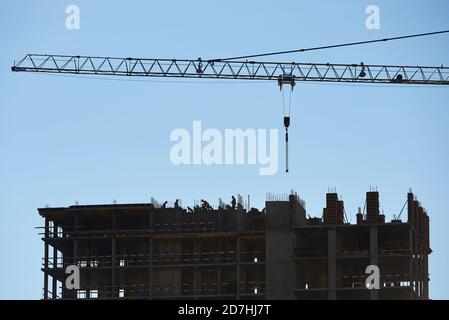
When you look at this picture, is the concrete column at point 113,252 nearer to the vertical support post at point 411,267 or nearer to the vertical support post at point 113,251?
the vertical support post at point 113,251

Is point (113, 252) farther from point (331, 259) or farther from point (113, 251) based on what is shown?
point (331, 259)

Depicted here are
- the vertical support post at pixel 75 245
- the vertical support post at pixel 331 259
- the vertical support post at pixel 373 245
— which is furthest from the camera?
the vertical support post at pixel 75 245

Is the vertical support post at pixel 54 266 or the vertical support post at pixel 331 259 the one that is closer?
the vertical support post at pixel 331 259

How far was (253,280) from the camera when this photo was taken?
Answer: 195000 mm

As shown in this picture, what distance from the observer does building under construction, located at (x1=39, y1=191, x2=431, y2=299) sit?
190750 mm

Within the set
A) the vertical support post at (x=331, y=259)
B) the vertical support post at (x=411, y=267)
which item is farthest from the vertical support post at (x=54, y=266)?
the vertical support post at (x=411, y=267)

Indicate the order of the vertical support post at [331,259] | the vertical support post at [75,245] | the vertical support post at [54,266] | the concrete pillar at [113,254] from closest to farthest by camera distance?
the vertical support post at [331,259]
the concrete pillar at [113,254]
the vertical support post at [75,245]
the vertical support post at [54,266]

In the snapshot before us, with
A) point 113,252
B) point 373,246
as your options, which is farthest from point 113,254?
point 373,246

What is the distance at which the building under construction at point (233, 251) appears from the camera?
626ft

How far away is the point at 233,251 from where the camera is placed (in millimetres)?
196375

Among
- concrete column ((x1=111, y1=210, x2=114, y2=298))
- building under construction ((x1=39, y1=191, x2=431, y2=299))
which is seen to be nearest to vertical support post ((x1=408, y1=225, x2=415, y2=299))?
building under construction ((x1=39, y1=191, x2=431, y2=299))

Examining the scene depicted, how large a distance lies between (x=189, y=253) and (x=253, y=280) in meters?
9.48

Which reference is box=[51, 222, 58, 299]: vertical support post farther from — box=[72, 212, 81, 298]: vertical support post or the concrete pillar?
the concrete pillar
